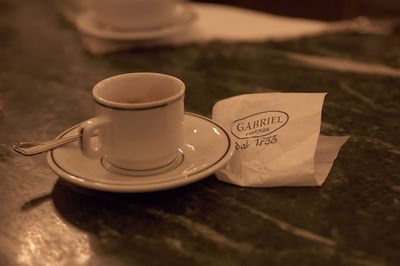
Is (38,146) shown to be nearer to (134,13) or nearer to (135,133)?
(135,133)

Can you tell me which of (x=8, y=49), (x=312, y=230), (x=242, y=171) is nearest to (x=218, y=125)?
(x=242, y=171)

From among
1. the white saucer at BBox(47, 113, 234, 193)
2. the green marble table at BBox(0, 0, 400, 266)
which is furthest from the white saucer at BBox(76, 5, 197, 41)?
the white saucer at BBox(47, 113, 234, 193)

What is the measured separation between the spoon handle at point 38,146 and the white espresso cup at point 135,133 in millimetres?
47

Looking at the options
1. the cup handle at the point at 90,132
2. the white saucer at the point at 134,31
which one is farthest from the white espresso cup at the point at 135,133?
the white saucer at the point at 134,31

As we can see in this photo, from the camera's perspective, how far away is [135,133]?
1.83ft

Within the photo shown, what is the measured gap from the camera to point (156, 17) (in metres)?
1.17

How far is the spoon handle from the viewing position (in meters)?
0.59

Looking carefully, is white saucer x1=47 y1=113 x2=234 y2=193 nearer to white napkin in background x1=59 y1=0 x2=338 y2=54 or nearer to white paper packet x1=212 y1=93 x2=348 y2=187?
white paper packet x1=212 y1=93 x2=348 y2=187

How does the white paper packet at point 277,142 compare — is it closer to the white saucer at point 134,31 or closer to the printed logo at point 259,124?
the printed logo at point 259,124

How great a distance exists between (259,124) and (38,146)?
1.02 feet

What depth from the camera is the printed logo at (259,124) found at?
0.64 m

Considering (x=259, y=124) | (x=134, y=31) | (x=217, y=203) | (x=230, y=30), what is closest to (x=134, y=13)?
(x=134, y=31)

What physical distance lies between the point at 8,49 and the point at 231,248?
98cm

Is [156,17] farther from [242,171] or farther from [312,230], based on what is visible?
[312,230]
